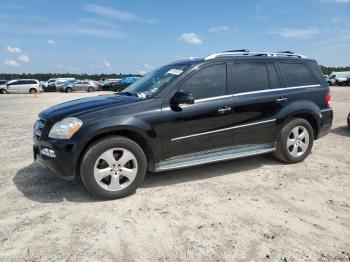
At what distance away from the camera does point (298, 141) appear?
215 inches

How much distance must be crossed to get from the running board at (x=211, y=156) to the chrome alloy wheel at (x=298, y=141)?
0.38 metres

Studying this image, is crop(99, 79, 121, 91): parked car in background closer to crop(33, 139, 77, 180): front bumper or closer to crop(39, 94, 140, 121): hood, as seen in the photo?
crop(39, 94, 140, 121): hood

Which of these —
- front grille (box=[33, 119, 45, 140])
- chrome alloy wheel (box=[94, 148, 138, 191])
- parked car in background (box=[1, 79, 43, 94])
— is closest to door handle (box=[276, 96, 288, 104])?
chrome alloy wheel (box=[94, 148, 138, 191])

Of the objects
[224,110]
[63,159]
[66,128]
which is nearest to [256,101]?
[224,110]

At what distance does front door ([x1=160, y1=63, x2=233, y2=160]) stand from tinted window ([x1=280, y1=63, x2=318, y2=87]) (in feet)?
4.11

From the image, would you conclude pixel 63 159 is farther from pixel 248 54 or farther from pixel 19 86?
pixel 19 86

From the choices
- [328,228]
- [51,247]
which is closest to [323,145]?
[328,228]

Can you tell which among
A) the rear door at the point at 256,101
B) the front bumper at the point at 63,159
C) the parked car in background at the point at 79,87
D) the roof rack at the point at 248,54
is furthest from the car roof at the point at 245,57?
the parked car in background at the point at 79,87

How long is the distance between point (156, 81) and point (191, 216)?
7.02 ft

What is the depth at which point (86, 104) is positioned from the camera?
172 inches

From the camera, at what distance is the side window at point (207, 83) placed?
14.8 feet

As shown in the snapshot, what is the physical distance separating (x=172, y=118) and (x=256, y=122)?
1.49 m

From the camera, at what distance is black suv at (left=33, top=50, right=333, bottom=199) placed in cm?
395

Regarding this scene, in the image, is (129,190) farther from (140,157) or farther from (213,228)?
(213,228)
